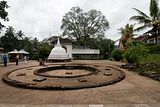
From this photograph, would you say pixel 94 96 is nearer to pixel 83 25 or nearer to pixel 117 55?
pixel 117 55

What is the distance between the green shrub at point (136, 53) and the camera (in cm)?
2234

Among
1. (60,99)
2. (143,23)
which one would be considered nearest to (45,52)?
(143,23)

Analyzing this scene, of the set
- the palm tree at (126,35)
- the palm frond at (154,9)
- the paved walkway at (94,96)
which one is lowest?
the paved walkway at (94,96)

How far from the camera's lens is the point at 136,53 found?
22609mm

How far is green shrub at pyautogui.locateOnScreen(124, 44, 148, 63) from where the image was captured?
2234 cm

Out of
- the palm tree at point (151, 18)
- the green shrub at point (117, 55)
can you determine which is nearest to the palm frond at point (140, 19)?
the palm tree at point (151, 18)

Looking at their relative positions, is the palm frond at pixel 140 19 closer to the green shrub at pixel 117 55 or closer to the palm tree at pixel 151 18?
the palm tree at pixel 151 18

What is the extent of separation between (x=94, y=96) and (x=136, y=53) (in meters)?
11.7

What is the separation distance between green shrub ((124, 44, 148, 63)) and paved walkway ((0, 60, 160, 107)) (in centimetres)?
707

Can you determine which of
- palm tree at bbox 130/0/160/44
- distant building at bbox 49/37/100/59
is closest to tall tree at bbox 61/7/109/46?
distant building at bbox 49/37/100/59

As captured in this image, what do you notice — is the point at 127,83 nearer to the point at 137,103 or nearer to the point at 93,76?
the point at 93,76

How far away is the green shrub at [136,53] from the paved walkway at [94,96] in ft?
23.2

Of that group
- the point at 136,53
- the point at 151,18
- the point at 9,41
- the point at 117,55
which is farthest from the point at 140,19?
the point at 9,41

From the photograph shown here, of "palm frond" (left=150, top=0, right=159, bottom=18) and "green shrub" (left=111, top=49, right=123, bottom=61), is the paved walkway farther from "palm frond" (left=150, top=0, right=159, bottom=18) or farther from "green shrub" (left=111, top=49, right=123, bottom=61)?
"green shrub" (left=111, top=49, right=123, bottom=61)
